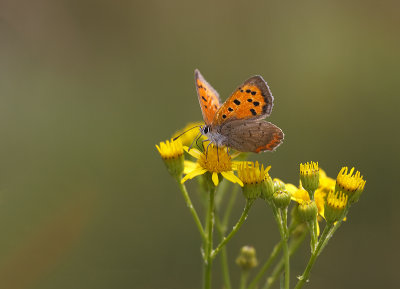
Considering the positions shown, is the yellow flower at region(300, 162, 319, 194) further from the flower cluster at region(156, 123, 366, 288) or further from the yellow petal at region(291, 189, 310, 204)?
the yellow petal at region(291, 189, 310, 204)

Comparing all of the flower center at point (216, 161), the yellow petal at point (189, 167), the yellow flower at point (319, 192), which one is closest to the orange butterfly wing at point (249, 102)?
the flower center at point (216, 161)

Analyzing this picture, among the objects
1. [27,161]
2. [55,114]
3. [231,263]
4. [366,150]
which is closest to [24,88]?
[55,114]

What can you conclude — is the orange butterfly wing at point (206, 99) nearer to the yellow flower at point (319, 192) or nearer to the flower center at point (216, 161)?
the flower center at point (216, 161)

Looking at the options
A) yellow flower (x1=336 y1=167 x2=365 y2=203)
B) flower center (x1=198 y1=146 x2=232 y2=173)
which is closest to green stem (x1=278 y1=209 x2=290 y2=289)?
yellow flower (x1=336 y1=167 x2=365 y2=203)

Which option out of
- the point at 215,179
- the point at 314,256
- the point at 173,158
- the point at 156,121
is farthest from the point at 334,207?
the point at 156,121

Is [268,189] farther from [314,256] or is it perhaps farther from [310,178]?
[314,256]

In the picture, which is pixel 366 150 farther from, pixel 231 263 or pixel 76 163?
pixel 76 163
